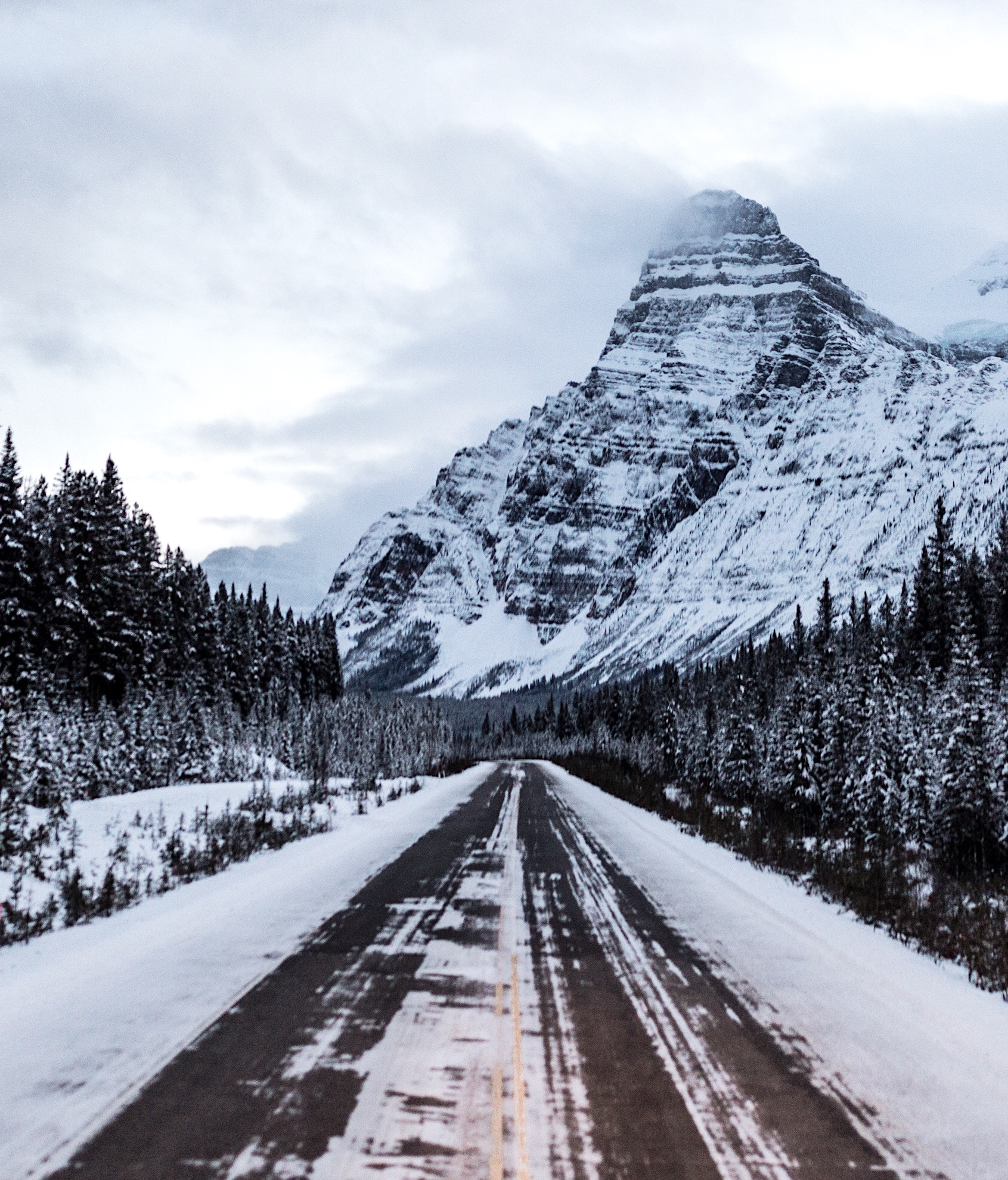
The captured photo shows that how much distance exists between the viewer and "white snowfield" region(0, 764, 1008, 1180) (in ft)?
19.8

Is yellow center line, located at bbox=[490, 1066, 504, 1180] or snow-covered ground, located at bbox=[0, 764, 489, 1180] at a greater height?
yellow center line, located at bbox=[490, 1066, 504, 1180]

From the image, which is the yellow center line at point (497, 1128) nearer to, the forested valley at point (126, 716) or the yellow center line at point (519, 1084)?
the yellow center line at point (519, 1084)

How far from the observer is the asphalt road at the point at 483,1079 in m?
5.36

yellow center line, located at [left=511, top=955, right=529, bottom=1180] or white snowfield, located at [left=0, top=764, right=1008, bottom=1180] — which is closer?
yellow center line, located at [left=511, top=955, right=529, bottom=1180]

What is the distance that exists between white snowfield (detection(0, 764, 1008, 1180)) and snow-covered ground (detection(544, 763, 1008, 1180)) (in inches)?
0.9

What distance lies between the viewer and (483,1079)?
6.52 meters

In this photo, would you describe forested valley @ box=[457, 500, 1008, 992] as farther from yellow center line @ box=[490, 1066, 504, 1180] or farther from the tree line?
the tree line

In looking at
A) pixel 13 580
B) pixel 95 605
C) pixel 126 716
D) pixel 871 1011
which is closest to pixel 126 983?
pixel 871 1011

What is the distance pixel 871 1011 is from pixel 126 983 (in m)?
7.47

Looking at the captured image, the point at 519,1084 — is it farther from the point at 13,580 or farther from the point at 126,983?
the point at 13,580

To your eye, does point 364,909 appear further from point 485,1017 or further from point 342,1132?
point 342,1132

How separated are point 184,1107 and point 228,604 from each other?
256 ft

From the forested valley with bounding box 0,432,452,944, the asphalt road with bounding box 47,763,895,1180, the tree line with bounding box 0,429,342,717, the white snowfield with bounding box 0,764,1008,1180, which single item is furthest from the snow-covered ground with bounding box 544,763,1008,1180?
the tree line with bounding box 0,429,342,717

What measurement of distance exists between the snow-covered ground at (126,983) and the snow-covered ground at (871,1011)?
17.2ft
